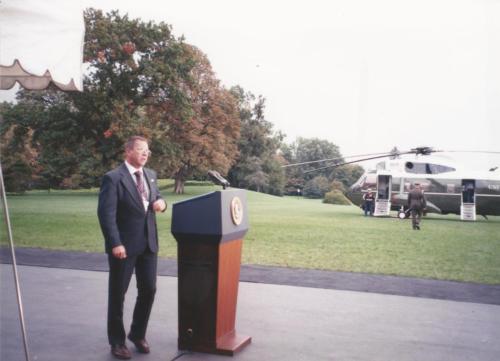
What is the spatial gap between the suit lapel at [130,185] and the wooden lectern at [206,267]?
283mm

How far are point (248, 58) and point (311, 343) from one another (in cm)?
A: 928

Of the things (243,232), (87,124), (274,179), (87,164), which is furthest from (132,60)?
(243,232)

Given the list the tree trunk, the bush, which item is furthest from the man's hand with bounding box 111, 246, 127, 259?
the bush

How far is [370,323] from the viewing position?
5.20 meters

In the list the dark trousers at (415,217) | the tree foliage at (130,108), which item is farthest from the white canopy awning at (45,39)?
the dark trousers at (415,217)

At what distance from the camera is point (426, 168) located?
77.8 ft

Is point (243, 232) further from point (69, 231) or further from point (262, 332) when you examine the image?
point (69, 231)

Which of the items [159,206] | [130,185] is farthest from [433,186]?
[130,185]

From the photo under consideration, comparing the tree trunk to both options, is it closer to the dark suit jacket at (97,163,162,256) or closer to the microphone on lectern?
the microphone on lectern

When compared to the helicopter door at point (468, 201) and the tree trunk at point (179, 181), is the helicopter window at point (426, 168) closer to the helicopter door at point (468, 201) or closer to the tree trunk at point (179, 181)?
the helicopter door at point (468, 201)

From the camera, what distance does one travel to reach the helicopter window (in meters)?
23.7

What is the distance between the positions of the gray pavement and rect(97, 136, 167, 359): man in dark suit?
24 cm

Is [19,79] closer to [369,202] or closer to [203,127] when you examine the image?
[203,127]

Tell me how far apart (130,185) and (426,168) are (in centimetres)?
2148
